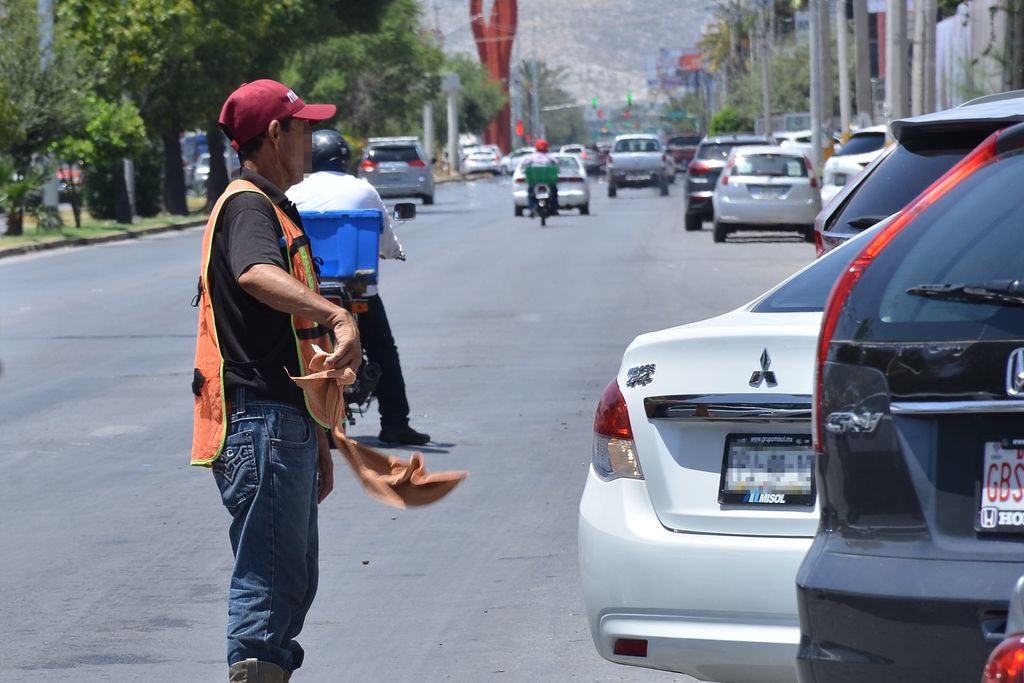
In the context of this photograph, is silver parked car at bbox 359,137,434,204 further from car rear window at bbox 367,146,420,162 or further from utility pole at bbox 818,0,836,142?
utility pole at bbox 818,0,836,142

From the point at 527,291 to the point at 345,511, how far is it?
12111 millimetres

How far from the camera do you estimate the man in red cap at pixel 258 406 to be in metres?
4.75

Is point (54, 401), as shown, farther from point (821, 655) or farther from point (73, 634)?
point (821, 655)

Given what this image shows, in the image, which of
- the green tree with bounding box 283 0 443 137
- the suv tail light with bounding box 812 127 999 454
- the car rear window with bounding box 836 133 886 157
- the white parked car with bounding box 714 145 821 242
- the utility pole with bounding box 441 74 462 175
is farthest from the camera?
the utility pole with bounding box 441 74 462 175

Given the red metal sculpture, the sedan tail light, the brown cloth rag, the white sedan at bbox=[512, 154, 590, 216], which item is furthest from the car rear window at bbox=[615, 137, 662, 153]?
the red metal sculpture

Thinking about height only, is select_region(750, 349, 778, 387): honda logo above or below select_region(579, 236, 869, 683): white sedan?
above

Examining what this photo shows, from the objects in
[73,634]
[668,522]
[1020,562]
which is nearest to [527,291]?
[73,634]

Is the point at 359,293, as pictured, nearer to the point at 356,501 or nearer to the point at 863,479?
the point at 356,501

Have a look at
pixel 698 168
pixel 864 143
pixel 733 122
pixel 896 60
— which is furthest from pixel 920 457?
pixel 733 122

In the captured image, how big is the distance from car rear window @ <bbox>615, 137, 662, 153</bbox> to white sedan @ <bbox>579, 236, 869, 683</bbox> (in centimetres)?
5109

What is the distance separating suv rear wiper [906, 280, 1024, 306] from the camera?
12.2 feet

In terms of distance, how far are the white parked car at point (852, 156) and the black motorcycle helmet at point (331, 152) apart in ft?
56.8

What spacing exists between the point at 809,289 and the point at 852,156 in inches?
847

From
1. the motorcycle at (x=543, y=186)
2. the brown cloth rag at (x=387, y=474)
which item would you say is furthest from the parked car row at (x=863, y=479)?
the motorcycle at (x=543, y=186)
